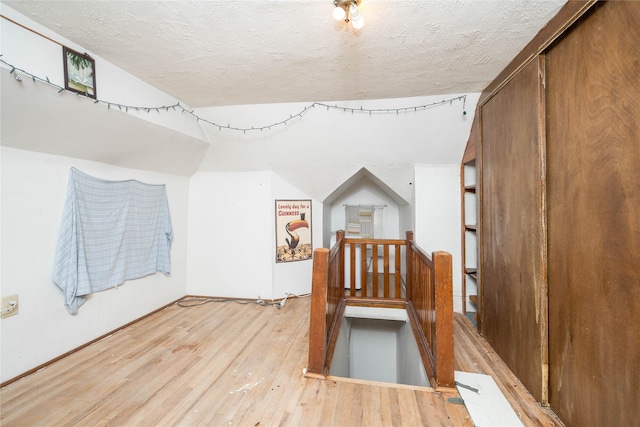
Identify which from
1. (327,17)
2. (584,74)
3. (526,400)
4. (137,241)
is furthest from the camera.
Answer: (137,241)

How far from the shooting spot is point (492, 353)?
199 cm

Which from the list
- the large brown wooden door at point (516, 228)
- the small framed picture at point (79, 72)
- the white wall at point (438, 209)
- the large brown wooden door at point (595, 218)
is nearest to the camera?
the large brown wooden door at point (595, 218)

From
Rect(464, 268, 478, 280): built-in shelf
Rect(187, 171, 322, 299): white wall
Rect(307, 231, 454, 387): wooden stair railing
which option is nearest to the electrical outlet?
Rect(187, 171, 322, 299): white wall

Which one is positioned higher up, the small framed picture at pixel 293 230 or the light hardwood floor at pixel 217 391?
the small framed picture at pixel 293 230

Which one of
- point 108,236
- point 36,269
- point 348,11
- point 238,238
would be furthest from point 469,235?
point 36,269

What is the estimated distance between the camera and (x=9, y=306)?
1619mm

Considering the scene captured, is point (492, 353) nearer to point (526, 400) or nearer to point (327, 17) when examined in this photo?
point (526, 400)

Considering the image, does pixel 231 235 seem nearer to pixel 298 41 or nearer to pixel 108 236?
pixel 108 236

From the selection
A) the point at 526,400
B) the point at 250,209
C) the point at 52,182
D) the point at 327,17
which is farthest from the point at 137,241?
the point at 526,400

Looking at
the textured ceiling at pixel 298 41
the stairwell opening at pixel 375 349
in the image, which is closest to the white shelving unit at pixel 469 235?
the stairwell opening at pixel 375 349

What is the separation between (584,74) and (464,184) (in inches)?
71.4

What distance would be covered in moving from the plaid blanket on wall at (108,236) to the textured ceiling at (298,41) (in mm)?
1080

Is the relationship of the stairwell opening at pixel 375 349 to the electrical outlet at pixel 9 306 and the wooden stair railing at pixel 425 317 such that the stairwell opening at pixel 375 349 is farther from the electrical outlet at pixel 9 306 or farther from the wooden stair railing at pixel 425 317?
the electrical outlet at pixel 9 306

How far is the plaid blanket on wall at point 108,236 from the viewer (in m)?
1.94
